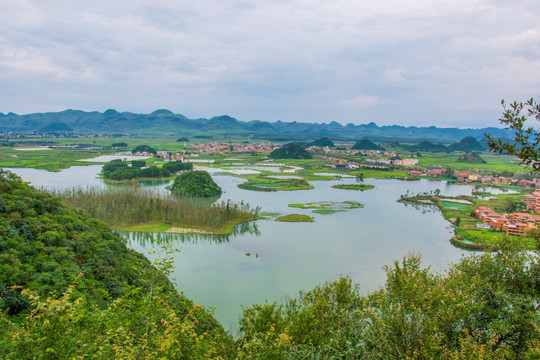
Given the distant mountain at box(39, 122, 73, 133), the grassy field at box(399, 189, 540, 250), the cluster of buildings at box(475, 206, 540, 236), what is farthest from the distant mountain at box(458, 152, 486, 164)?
the distant mountain at box(39, 122, 73, 133)

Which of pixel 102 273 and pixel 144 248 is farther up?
pixel 102 273

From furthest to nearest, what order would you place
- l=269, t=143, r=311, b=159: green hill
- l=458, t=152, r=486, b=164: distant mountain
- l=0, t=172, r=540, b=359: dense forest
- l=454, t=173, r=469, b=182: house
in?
l=269, t=143, r=311, b=159: green hill
l=458, t=152, r=486, b=164: distant mountain
l=454, t=173, r=469, b=182: house
l=0, t=172, r=540, b=359: dense forest

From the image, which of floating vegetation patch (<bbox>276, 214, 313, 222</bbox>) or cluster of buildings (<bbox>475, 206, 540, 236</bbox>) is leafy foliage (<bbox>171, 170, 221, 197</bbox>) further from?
cluster of buildings (<bbox>475, 206, 540, 236</bbox>)

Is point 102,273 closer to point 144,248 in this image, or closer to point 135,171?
point 144,248

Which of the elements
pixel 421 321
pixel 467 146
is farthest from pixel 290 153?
pixel 421 321

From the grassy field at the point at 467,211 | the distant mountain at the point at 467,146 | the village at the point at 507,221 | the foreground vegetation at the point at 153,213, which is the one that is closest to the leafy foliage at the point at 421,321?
the grassy field at the point at 467,211

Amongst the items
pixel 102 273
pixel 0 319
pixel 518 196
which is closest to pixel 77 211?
pixel 102 273
